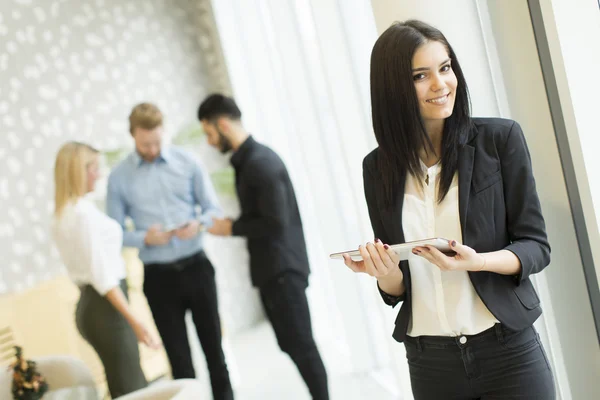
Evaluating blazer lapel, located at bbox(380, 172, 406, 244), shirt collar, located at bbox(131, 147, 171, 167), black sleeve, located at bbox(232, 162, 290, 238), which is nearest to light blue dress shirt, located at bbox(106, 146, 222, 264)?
shirt collar, located at bbox(131, 147, 171, 167)

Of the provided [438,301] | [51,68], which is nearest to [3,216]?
[51,68]

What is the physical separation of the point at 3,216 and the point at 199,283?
0.95 meters

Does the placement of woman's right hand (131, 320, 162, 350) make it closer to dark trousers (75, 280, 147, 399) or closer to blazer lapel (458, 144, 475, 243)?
dark trousers (75, 280, 147, 399)

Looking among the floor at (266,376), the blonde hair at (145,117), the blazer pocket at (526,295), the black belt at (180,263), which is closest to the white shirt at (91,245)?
the black belt at (180,263)

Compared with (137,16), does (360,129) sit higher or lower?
lower

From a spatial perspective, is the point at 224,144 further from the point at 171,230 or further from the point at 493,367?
the point at 493,367

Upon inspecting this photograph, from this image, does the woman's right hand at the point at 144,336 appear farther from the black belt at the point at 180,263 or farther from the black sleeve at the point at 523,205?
the black sleeve at the point at 523,205

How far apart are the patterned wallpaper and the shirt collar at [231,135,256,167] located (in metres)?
0.32

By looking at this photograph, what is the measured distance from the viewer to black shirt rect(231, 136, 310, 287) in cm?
301

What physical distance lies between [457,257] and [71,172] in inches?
83.9

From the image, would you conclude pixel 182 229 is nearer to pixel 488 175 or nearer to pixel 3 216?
pixel 3 216

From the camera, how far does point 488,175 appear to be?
5.16 feet

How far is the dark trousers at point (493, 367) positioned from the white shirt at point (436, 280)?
34 millimetres

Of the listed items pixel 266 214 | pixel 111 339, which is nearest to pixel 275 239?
pixel 266 214
